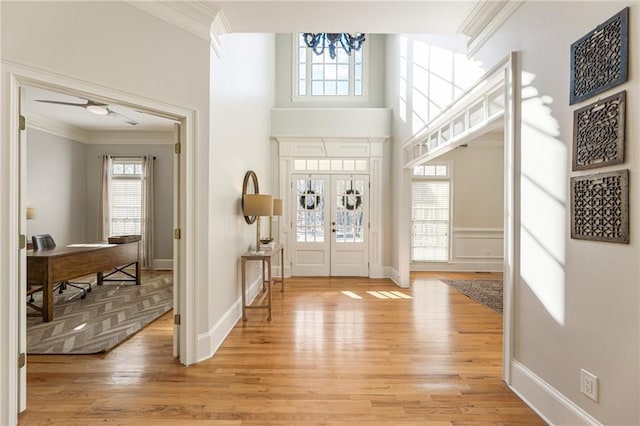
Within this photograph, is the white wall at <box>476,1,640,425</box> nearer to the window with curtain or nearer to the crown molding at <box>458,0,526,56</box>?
the crown molding at <box>458,0,526,56</box>

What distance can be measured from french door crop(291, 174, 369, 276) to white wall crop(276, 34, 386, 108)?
1591 mm

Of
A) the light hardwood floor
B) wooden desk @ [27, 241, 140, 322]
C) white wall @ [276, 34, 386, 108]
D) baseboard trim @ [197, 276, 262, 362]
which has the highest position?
white wall @ [276, 34, 386, 108]

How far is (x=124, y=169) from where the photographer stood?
7.06 m

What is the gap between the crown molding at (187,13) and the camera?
8.02 ft

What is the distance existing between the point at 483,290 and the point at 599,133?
4.33 meters

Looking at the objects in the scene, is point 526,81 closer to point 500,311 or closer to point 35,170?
point 500,311

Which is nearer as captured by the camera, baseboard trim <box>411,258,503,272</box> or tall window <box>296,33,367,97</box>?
tall window <box>296,33,367,97</box>

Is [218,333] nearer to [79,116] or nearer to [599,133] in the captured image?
[599,133]

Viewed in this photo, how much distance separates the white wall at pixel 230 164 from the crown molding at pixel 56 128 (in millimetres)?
4170

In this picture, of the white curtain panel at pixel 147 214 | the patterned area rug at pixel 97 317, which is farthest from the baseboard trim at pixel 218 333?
the white curtain panel at pixel 147 214

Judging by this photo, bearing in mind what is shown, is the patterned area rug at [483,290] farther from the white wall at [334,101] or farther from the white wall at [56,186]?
the white wall at [56,186]

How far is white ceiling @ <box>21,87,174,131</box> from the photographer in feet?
16.0

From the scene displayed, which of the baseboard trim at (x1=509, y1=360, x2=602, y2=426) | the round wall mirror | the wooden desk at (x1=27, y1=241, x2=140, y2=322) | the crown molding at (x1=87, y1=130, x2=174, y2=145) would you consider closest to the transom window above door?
the round wall mirror

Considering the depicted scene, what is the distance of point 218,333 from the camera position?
3.13 m
